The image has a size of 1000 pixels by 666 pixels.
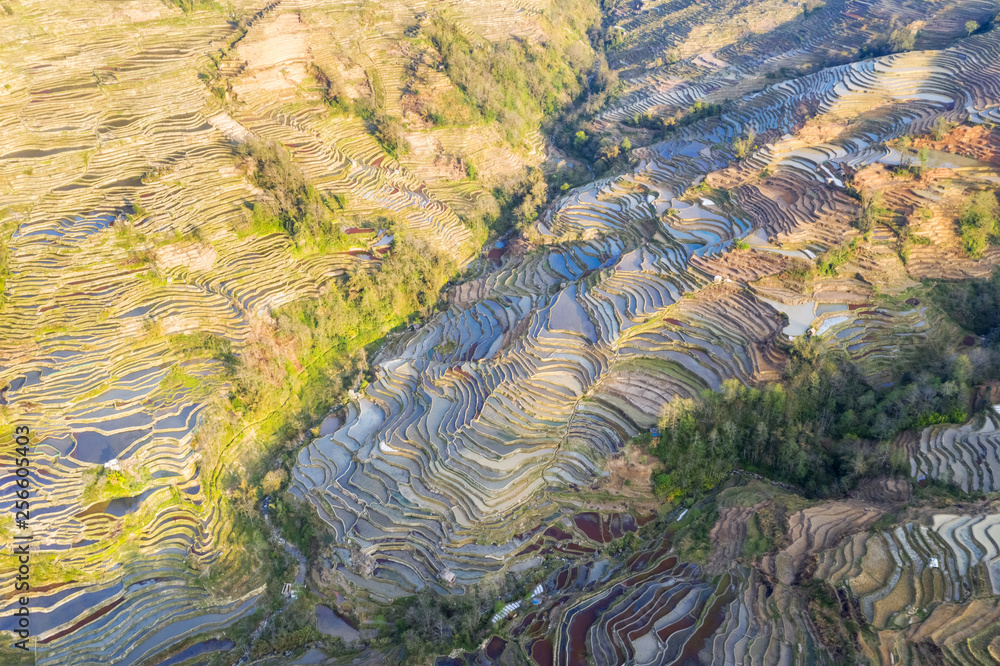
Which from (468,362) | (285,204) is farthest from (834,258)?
(285,204)

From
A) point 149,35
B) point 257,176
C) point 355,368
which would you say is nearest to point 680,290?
point 355,368

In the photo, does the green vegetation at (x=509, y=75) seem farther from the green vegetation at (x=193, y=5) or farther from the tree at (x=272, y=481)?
the tree at (x=272, y=481)

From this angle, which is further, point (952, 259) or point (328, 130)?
point (328, 130)

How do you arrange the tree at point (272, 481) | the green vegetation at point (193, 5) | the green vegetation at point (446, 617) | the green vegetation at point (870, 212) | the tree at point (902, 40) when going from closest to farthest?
the green vegetation at point (446, 617) → the tree at point (272, 481) → the green vegetation at point (870, 212) → the green vegetation at point (193, 5) → the tree at point (902, 40)

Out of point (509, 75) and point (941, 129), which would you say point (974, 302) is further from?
point (509, 75)

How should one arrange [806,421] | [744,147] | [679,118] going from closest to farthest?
[806,421], [744,147], [679,118]

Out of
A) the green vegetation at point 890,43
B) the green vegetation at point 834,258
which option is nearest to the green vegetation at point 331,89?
the green vegetation at point 834,258

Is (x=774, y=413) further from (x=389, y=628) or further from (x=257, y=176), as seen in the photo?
(x=257, y=176)
